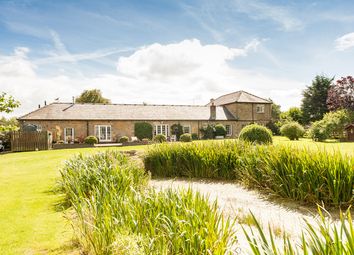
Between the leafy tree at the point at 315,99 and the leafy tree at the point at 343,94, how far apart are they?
7407 mm

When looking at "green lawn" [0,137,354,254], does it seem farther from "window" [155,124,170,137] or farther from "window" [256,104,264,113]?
"window" [256,104,264,113]

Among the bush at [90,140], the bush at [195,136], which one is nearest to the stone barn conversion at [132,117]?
the bush at [195,136]

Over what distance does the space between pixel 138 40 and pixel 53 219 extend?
9886 millimetres

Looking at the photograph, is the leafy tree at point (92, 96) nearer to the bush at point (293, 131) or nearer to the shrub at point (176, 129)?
the shrub at point (176, 129)

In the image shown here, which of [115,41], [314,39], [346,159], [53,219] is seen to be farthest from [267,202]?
[115,41]

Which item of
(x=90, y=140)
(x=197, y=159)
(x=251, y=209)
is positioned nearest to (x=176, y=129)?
(x=90, y=140)

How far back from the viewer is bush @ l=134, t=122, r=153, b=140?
3734 centimetres

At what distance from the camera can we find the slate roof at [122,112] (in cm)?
3462

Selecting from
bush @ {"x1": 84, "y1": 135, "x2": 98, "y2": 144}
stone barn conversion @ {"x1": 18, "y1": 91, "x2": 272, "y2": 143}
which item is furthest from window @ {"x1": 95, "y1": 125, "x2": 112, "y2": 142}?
bush @ {"x1": 84, "y1": 135, "x2": 98, "y2": 144}

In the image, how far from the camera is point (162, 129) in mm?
39469

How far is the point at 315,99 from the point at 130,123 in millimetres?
36237

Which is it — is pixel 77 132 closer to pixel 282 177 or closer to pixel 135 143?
pixel 135 143

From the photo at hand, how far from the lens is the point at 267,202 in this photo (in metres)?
7.74

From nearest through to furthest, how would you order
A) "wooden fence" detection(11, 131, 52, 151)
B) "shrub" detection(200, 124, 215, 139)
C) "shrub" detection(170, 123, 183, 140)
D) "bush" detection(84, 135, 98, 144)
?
"wooden fence" detection(11, 131, 52, 151)
"bush" detection(84, 135, 98, 144)
"shrub" detection(170, 123, 183, 140)
"shrub" detection(200, 124, 215, 139)
